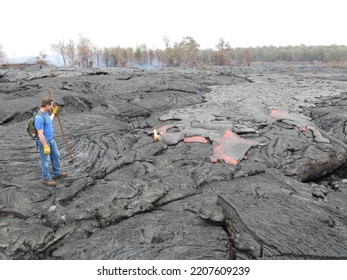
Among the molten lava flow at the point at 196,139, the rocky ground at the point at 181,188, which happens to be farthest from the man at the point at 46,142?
the molten lava flow at the point at 196,139

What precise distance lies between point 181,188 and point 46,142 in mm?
2511

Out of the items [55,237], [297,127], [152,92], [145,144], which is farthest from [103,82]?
[55,237]

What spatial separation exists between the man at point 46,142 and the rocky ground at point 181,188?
20cm

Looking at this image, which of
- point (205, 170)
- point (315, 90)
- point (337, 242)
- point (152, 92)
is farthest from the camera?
point (315, 90)

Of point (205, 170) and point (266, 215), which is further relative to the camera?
point (205, 170)

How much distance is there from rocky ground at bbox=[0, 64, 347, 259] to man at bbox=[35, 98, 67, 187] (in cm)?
20

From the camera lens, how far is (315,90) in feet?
45.8

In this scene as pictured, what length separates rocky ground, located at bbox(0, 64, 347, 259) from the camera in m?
3.23

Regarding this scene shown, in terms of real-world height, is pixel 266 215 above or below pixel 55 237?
above

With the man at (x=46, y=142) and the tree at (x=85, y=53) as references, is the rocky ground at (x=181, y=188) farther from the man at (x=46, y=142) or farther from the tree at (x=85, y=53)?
the tree at (x=85, y=53)

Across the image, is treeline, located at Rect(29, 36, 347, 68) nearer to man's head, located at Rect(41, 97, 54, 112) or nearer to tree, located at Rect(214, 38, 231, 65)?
tree, located at Rect(214, 38, 231, 65)

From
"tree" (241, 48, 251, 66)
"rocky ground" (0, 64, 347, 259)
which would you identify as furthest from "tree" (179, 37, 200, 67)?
"rocky ground" (0, 64, 347, 259)

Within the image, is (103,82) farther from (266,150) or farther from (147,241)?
(147,241)

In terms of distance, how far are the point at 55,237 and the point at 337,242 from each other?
374cm
